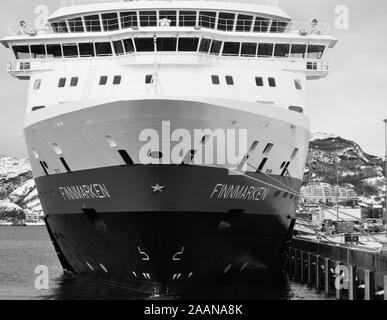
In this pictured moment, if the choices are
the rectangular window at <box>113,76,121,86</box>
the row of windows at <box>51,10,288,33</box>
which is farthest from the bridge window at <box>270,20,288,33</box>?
the rectangular window at <box>113,76,121,86</box>

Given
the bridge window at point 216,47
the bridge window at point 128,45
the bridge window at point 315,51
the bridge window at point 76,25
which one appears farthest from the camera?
the bridge window at point 315,51

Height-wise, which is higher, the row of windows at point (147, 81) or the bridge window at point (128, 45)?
the bridge window at point (128, 45)

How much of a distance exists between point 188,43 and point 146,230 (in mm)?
7828

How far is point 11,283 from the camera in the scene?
130 ft

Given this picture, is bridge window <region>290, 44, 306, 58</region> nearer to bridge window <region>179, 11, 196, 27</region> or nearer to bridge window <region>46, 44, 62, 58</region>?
bridge window <region>179, 11, 196, 27</region>

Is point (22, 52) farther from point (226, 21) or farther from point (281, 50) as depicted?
point (281, 50)

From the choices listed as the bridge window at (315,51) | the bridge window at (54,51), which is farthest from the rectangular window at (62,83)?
the bridge window at (315,51)

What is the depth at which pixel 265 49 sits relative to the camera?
3077 centimetres

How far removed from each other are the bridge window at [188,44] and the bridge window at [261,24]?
3492 millimetres

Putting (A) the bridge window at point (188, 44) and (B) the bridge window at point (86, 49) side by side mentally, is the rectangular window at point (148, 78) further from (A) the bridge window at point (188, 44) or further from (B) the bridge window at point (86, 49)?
(B) the bridge window at point (86, 49)

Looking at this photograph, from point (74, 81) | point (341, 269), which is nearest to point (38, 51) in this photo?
point (74, 81)

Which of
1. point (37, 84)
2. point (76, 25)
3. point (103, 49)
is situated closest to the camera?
point (103, 49)

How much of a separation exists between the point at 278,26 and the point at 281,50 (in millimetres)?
1527

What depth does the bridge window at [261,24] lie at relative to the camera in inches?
1243
